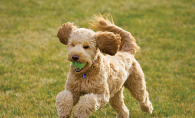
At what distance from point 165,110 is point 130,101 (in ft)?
2.53

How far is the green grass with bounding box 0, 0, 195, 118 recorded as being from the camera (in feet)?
17.1

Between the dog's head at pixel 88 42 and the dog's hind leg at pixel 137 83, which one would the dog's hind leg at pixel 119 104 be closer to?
the dog's hind leg at pixel 137 83

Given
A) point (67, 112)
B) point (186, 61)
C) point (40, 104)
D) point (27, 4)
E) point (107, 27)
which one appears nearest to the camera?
point (67, 112)

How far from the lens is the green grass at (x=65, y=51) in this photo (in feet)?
17.1

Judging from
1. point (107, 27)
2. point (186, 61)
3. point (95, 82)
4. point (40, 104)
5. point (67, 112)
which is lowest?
point (186, 61)

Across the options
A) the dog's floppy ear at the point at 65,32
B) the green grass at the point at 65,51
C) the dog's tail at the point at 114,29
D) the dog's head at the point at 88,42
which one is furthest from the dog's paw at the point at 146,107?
the dog's floppy ear at the point at 65,32

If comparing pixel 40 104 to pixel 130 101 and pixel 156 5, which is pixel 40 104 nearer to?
pixel 130 101

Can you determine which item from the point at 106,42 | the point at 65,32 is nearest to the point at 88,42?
the point at 106,42

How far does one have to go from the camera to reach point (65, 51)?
8492 millimetres

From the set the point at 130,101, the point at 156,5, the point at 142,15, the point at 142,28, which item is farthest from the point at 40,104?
the point at 156,5

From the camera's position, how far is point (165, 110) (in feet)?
16.7

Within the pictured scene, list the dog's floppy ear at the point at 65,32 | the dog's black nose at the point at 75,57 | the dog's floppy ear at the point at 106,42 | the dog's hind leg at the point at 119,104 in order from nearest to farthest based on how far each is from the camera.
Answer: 1. the dog's black nose at the point at 75,57
2. the dog's floppy ear at the point at 106,42
3. the dog's floppy ear at the point at 65,32
4. the dog's hind leg at the point at 119,104

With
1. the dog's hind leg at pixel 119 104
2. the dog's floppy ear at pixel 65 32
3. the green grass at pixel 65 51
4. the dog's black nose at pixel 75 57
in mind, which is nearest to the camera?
the dog's black nose at pixel 75 57

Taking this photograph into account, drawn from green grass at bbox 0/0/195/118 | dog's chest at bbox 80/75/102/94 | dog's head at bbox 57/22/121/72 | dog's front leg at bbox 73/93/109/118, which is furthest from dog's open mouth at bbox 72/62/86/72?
green grass at bbox 0/0/195/118
